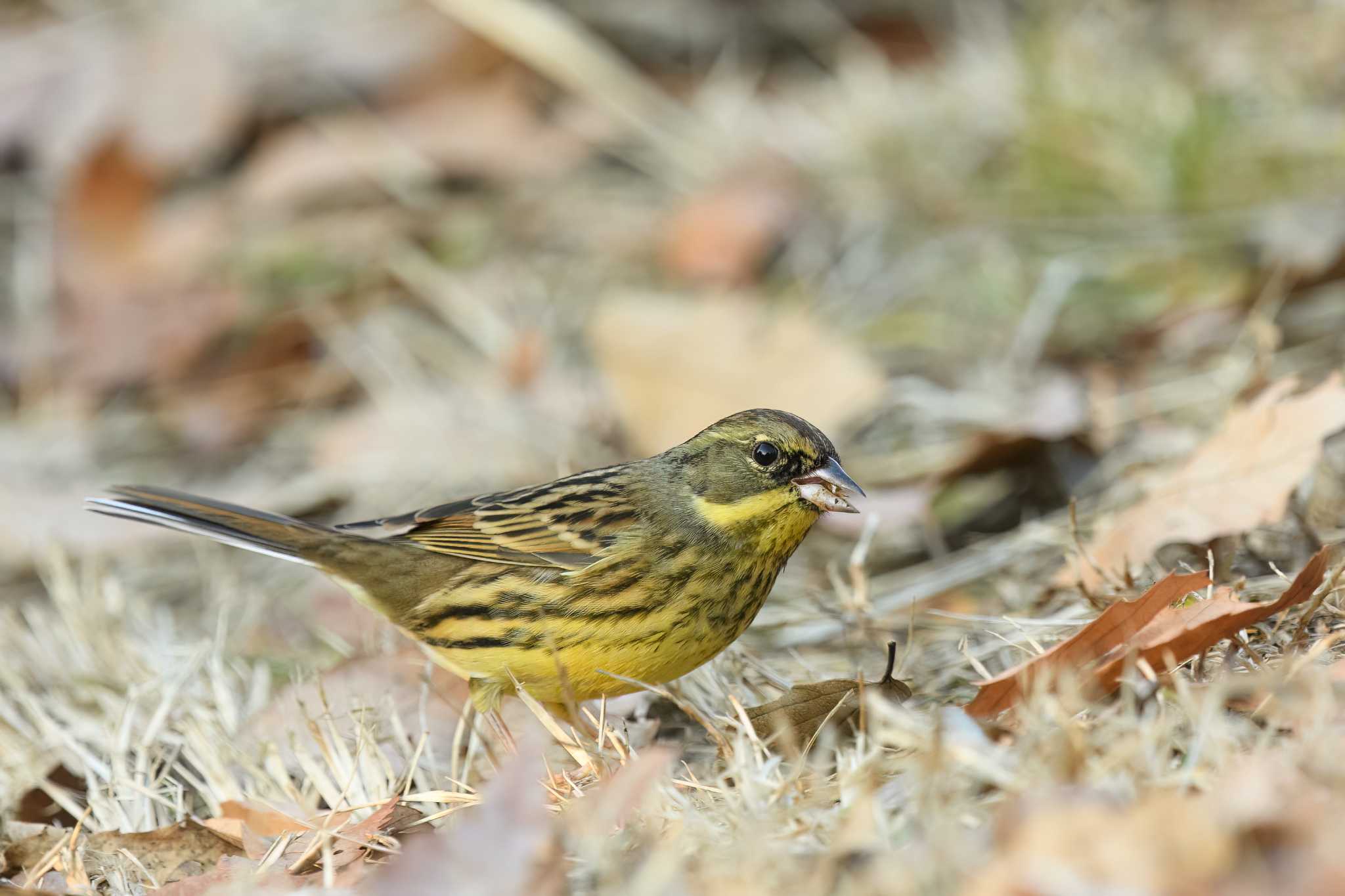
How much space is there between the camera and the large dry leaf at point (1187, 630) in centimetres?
288

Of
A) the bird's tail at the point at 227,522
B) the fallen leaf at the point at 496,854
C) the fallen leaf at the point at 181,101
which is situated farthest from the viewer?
the fallen leaf at the point at 181,101

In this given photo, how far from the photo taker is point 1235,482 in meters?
3.76

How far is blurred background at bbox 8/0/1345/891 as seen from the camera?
5184 millimetres

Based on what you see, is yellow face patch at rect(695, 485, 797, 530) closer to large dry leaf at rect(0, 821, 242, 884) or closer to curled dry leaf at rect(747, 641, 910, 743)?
curled dry leaf at rect(747, 641, 910, 743)

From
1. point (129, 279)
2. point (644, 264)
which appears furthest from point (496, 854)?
point (129, 279)

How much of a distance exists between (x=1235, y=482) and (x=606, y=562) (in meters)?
1.66

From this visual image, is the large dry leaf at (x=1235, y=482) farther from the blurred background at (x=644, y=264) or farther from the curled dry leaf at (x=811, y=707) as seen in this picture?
the curled dry leaf at (x=811, y=707)

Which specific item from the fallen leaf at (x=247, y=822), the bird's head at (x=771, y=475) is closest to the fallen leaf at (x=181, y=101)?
the bird's head at (x=771, y=475)

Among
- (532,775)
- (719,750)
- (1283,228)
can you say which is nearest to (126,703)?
(719,750)

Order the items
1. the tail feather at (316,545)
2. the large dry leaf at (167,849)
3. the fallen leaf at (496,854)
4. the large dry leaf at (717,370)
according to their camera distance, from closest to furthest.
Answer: the fallen leaf at (496,854) < the large dry leaf at (167,849) < the tail feather at (316,545) < the large dry leaf at (717,370)

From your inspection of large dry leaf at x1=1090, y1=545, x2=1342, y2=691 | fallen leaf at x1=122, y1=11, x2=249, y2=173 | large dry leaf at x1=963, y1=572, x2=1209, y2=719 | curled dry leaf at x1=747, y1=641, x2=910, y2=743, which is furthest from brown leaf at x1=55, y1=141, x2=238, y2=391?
large dry leaf at x1=1090, y1=545, x2=1342, y2=691

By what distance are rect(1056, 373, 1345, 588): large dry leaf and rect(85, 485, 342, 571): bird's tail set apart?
2.23m

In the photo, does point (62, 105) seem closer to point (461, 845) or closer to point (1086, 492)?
point (1086, 492)

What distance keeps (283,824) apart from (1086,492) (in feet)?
9.16
